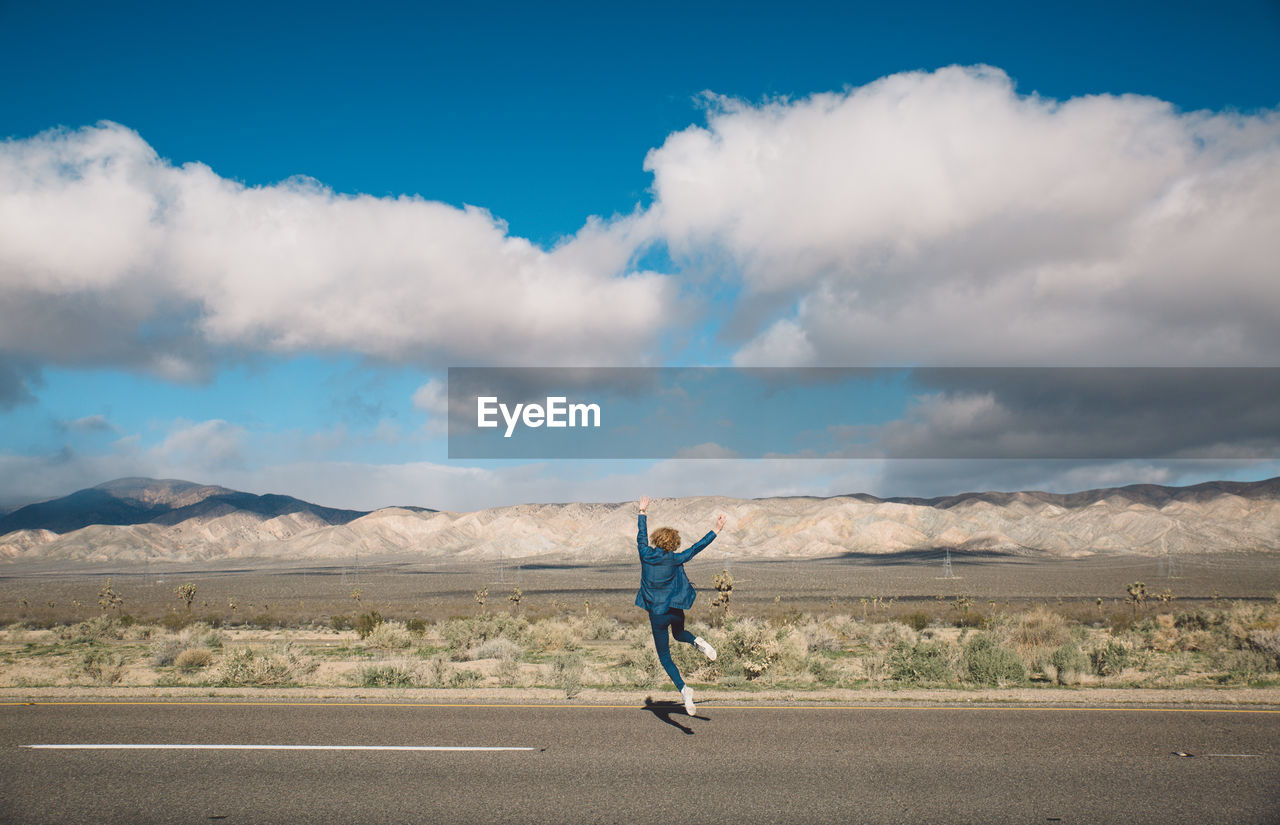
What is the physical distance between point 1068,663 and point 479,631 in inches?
672

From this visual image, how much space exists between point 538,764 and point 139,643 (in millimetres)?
25590

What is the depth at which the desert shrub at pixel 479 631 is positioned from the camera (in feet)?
77.0

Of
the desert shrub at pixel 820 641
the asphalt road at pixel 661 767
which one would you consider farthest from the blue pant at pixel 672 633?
the desert shrub at pixel 820 641

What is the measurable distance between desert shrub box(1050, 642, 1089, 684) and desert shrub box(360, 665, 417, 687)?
1127 cm

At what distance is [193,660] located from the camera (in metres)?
17.8

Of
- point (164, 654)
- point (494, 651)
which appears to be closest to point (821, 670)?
point (494, 651)

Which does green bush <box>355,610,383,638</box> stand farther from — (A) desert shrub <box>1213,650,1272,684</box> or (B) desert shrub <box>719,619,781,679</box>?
(A) desert shrub <box>1213,650,1272,684</box>

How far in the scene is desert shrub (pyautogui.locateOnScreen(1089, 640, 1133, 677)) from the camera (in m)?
14.3

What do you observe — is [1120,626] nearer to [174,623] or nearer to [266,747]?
[266,747]

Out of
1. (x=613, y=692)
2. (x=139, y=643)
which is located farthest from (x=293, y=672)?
(x=139, y=643)

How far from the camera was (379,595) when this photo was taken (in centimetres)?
6956

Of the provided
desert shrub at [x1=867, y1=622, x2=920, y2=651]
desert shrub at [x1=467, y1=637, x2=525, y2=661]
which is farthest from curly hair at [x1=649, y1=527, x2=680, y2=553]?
desert shrub at [x1=867, y1=622, x2=920, y2=651]

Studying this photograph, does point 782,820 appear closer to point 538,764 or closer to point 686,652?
point 538,764

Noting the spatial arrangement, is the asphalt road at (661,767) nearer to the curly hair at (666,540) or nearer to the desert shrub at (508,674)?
the curly hair at (666,540)
